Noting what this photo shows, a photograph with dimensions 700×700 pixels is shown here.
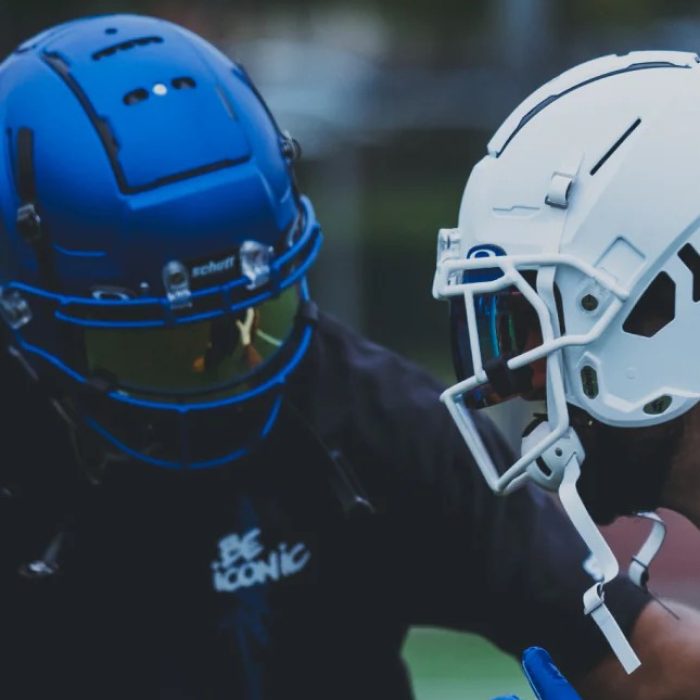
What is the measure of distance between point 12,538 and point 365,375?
26.2 inches

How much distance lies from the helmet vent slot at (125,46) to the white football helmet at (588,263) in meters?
0.89

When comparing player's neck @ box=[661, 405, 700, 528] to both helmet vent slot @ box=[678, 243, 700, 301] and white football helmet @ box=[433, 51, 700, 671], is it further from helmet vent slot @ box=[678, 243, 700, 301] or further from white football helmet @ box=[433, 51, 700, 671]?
helmet vent slot @ box=[678, 243, 700, 301]

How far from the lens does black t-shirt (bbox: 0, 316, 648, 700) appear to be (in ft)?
8.75

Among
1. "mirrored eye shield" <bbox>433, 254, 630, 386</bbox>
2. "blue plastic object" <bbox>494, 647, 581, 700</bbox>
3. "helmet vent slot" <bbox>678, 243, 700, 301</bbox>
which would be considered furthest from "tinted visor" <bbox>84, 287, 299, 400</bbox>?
"helmet vent slot" <bbox>678, 243, 700, 301</bbox>

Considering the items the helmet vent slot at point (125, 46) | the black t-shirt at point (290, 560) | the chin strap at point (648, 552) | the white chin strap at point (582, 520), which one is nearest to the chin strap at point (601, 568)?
the white chin strap at point (582, 520)

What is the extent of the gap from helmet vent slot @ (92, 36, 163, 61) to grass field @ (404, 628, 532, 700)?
2.11m

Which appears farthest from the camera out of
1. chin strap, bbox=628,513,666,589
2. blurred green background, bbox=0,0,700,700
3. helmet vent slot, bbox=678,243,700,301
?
blurred green background, bbox=0,0,700,700

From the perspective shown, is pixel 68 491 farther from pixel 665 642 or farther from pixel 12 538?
pixel 665 642

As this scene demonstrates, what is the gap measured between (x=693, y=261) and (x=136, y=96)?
3.65ft

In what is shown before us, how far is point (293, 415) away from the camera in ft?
9.13

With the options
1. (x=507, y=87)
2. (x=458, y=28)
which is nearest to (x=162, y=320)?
(x=507, y=87)

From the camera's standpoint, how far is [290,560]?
2773mm

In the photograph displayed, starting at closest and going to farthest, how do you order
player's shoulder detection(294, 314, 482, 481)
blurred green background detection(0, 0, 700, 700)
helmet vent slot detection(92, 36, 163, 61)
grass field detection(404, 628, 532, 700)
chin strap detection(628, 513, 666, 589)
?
chin strap detection(628, 513, 666, 589) → helmet vent slot detection(92, 36, 163, 61) → player's shoulder detection(294, 314, 482, 481) → grass field detection(404, 628, 532, 700) → blurred green background detection(0, 0, 700, 700)

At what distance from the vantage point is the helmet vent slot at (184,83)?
2621 mm
